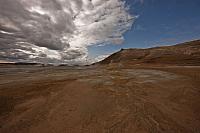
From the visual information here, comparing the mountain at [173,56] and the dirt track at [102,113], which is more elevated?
the mountain at [173,56]

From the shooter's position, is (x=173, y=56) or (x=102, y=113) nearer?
(x=102, y=113)

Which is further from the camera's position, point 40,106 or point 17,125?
point 40,106

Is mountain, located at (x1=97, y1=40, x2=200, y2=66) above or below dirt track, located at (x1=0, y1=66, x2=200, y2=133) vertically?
above

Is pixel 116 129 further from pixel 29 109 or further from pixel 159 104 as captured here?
pixel 29 109

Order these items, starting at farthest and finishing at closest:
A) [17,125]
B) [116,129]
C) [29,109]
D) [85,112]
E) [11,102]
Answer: [11,102] < [29,109] < [85,112] < [17,125] < [116,129]

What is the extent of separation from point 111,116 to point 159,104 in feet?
8.62

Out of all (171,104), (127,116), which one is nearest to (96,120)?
(127,116)

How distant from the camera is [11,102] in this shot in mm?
8305

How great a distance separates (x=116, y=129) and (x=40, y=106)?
165 inches

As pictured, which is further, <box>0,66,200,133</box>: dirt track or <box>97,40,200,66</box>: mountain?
<box>97,40,200,66</box>: mountain

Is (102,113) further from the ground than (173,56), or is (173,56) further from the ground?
(173,56)

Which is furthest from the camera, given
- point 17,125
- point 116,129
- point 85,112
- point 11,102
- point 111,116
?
point 11,102

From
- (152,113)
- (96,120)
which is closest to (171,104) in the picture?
(152,113)

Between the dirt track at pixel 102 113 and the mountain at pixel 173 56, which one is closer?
the dirt track at pixel 102 113
